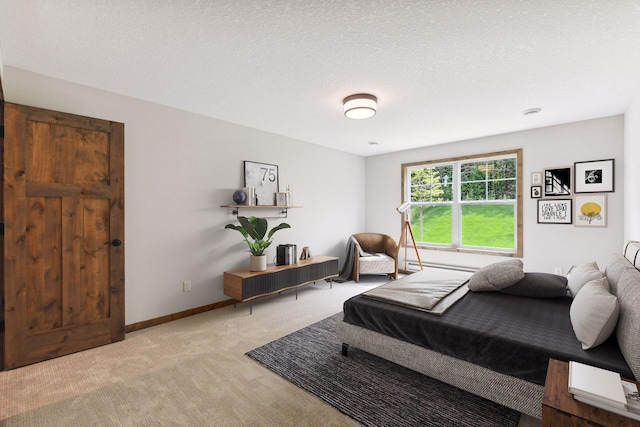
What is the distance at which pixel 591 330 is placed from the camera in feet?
Result: 5.41

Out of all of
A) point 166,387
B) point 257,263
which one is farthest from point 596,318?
Answer: point 257,263

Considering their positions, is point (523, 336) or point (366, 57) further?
point (366, 57)

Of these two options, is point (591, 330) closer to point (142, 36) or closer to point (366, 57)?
point (366, 57)

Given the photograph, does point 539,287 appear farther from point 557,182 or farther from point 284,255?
point 284,255

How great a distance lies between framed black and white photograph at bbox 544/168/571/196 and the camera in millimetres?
4078

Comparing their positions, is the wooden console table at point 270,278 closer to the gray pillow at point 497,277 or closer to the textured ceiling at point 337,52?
the textured ceiling at point 337,52

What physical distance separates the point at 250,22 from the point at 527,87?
2.69 meters

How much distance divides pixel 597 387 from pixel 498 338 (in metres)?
0.62

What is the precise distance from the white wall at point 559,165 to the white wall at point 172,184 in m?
3.17

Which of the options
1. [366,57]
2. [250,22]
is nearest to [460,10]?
[366,57]

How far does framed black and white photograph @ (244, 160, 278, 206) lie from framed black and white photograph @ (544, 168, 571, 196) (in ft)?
13.0

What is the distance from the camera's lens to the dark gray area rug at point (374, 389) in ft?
5.92

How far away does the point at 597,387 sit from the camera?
4.00 ft

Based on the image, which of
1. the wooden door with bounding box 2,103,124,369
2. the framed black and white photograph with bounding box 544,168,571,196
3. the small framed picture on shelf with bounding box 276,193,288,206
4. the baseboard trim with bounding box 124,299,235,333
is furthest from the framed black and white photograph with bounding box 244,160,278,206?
the framed black and white photograph with bounding box 544,168,571,196
